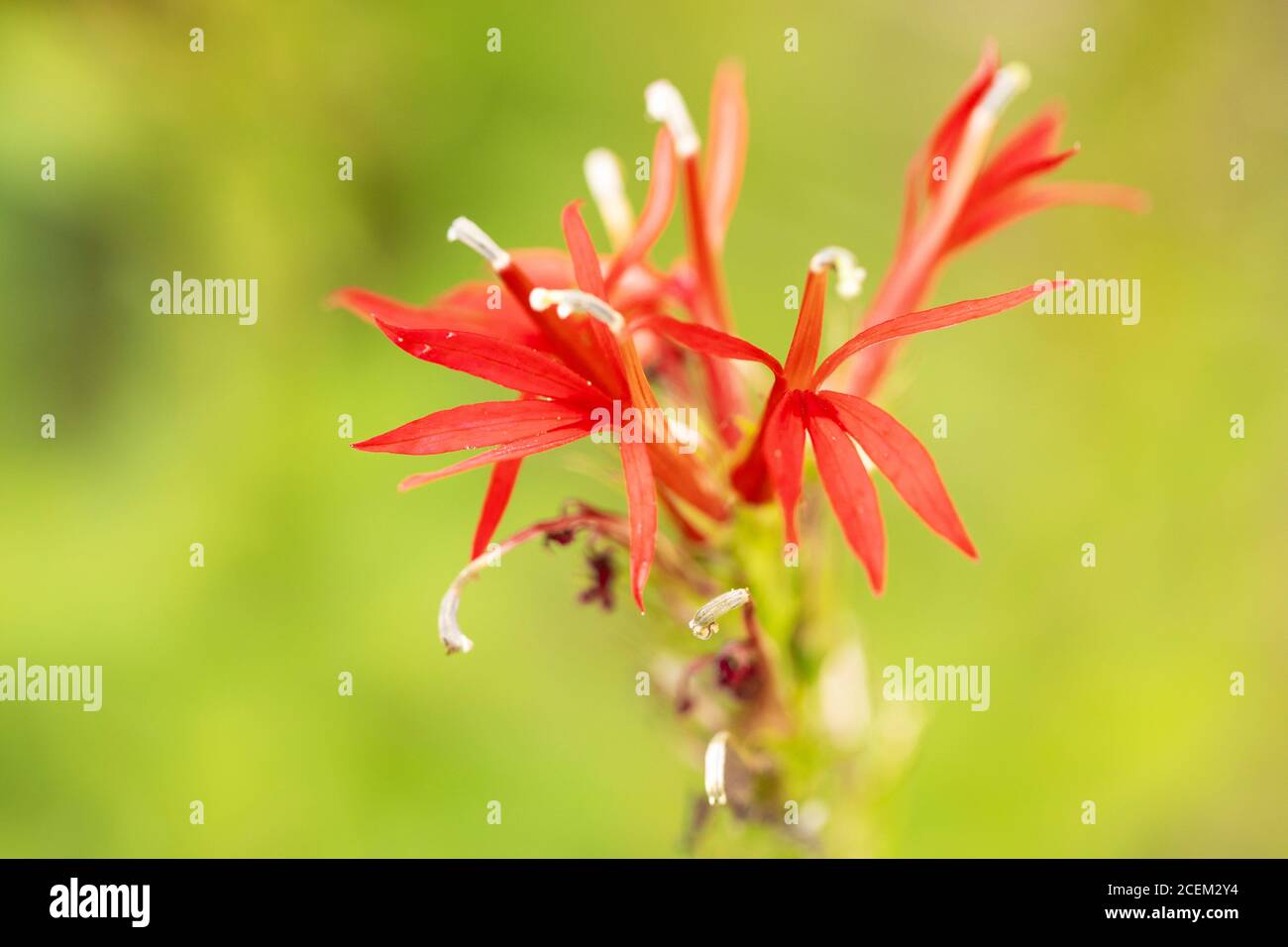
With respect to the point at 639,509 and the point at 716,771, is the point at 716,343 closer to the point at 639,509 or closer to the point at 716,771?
the point at 639,509

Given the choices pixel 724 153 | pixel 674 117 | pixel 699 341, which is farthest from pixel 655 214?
pixel 699 341

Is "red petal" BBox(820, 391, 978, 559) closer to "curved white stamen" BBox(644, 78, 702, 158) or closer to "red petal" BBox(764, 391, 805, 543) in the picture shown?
"red petal" BBox(764, 391, 805, 543)

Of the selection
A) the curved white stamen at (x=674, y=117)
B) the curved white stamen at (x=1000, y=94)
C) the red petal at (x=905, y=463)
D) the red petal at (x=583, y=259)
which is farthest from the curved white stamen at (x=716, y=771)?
the curved white stamen at (x=1000, y=94)

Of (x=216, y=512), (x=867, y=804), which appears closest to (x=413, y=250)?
(x=216, y=512)

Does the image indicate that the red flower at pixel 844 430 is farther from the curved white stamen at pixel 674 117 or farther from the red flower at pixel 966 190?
the curved white stamen at pixel 674 117

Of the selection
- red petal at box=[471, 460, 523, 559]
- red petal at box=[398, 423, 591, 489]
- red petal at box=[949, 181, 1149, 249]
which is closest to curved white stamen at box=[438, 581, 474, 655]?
red petal at box=[471, 460, 523, 559]

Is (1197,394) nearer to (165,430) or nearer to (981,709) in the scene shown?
(981,709)
